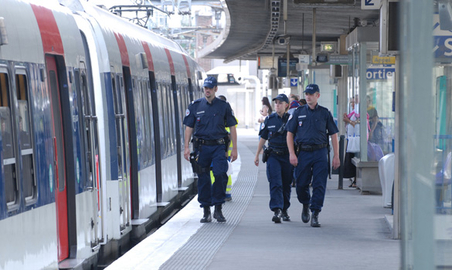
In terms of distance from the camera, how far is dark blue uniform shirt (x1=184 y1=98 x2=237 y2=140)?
34.4ft

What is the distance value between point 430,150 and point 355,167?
1371 cm

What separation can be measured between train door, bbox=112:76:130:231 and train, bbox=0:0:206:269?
1cm

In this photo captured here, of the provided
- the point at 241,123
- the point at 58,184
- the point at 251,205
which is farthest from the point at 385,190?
the point at 241,123

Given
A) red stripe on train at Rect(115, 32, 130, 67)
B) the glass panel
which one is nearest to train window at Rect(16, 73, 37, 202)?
the glass panel

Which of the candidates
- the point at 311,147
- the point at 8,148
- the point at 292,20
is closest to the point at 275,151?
the point at 311,147

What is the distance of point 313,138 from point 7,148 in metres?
5.54

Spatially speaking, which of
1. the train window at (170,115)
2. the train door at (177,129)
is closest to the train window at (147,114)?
the train window at (170,115)

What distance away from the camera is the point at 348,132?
15.6m

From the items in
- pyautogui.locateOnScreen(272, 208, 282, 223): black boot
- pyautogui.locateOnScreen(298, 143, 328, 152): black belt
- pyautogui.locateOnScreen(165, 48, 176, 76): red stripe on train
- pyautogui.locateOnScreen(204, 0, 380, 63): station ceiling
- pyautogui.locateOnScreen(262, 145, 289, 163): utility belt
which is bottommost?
pyautogui.locateOnScreen(272, 208, 282, 223): black boot

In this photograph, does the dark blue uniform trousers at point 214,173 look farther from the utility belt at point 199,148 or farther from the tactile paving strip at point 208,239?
the tactile paving strip at point 208,239

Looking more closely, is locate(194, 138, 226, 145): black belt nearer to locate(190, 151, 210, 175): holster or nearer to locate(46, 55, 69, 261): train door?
locate(190, 151, 210, 175): holster

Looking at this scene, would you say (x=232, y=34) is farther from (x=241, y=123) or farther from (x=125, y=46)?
(x=241, y=123)

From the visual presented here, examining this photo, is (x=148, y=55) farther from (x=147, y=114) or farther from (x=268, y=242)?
(x=268, y=242)

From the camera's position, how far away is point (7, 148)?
17.2 feet
